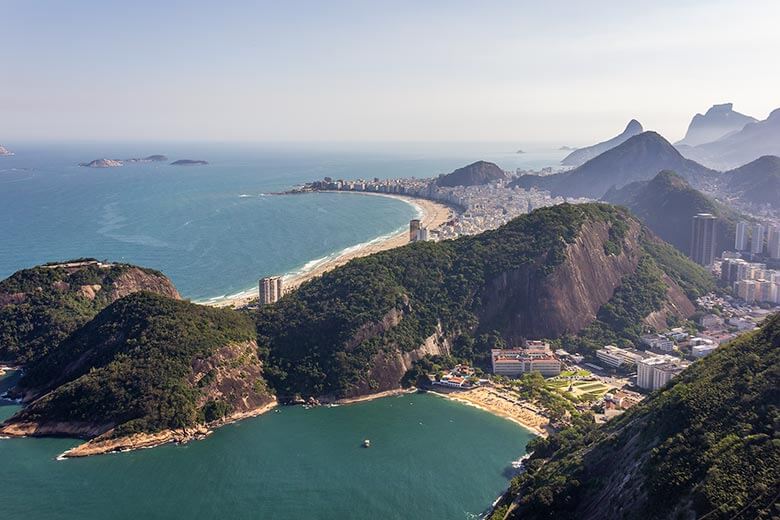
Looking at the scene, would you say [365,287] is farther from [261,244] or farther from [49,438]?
[261,244]

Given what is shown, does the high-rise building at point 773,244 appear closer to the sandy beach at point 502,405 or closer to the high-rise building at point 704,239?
the high-rise building at point 704,239

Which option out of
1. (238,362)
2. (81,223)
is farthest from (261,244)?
(238,362)

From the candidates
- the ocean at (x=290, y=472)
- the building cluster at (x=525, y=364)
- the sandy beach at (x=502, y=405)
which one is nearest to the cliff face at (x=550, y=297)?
the building cluster at (x=525, y=364)

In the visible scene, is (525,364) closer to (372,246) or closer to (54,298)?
(54,298)

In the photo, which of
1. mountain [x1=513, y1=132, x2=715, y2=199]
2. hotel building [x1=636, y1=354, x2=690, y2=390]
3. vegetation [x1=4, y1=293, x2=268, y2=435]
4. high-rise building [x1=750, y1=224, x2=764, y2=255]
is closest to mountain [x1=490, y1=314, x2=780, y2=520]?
hotel building [x1=636, y1=354, x2=690, y2=390]

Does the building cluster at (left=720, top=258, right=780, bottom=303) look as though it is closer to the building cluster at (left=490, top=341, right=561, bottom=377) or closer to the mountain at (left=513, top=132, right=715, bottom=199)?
the building cluster at (left=490, top=341, right=561, bottom=377)

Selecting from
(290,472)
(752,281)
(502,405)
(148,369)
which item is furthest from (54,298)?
(752,281)
